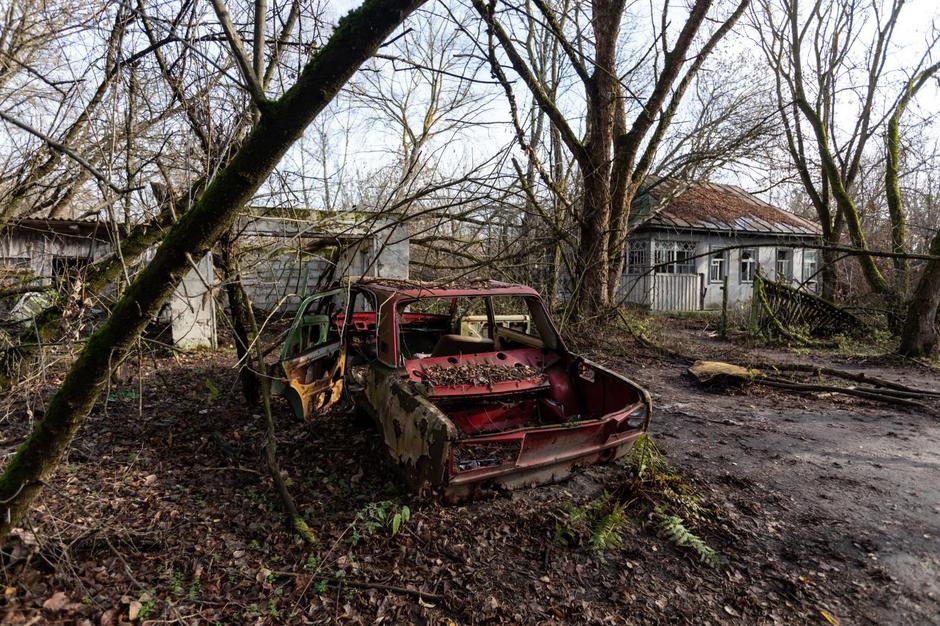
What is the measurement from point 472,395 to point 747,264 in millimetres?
20402

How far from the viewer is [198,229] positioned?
2219 millimetres

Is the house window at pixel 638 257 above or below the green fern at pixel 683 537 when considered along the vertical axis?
above

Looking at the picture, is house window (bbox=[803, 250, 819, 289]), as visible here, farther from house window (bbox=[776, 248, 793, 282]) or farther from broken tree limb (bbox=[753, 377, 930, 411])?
broken tree limb (bbox=[753, 377, 930, 411])

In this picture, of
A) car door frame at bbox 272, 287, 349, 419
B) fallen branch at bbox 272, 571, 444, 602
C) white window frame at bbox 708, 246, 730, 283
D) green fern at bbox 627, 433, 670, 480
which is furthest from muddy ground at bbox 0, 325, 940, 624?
white window frame at bbox 708, 246, 730, 283

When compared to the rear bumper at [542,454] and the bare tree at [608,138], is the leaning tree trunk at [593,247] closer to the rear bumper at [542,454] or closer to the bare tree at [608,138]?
the bare tree at [608,138]

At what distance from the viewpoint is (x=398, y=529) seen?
3381mm

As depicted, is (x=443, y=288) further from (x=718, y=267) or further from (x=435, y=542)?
(x=718, y=267)

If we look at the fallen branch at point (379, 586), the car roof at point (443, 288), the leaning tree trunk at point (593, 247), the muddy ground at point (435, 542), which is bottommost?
the fallen branch at point (379, 586)

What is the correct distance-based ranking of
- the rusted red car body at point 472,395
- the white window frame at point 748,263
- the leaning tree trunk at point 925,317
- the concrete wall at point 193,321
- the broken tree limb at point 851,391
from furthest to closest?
the white window frame at point 748,263 < the concrete wall at point 193,321 < the leaning tree trunk at point 925,317 < the broken tree limb at point 851,391 < the rusted red car body at point 472,395

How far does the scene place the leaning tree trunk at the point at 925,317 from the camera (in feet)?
30.6

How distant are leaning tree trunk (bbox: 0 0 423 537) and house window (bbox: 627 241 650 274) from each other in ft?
58.9

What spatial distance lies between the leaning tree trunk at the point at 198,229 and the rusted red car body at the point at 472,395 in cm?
180

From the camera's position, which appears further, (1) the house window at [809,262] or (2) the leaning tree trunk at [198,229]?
(1) the house window at [809,262]

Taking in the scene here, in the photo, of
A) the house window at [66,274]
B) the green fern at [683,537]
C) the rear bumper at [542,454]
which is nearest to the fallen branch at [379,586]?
the rear bumper at [542,454]
